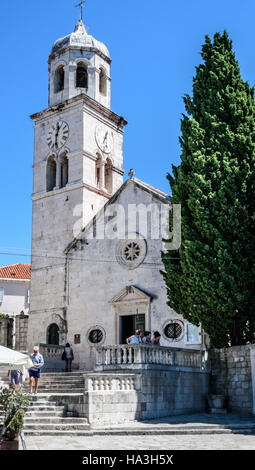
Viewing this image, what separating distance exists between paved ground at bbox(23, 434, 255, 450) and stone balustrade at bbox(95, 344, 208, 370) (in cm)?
384

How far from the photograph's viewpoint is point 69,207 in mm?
27344

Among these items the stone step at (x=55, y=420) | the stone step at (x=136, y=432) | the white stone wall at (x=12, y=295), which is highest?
the white stone wall at (x=12, y=295)

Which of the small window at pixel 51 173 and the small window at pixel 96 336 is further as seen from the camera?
the small window at pixel 51 173

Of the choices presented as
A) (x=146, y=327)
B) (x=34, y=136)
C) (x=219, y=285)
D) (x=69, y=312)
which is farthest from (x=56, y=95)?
(x=219, y=285)

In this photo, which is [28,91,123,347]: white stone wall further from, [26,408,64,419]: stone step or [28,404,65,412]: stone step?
[26,408,64,419]: stone step

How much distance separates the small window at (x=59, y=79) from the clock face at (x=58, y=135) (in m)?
1.99

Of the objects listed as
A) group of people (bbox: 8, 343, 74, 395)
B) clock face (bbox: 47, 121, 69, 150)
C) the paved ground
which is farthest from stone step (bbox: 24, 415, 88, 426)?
clock face (bbox: 47, 121, 69, 150)

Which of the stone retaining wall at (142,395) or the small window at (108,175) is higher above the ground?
the small window at (108,175)

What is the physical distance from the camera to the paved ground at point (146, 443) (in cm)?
1097

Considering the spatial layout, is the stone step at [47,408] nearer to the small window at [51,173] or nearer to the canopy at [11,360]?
the canopy at [11,360]

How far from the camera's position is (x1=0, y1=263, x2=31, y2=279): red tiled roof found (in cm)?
4169

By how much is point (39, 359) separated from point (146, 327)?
24.2 feet

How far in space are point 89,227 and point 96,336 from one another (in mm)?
5194

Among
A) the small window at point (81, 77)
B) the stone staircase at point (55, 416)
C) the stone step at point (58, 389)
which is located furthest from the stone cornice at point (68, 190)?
the stone staircase at point (55, 416)
